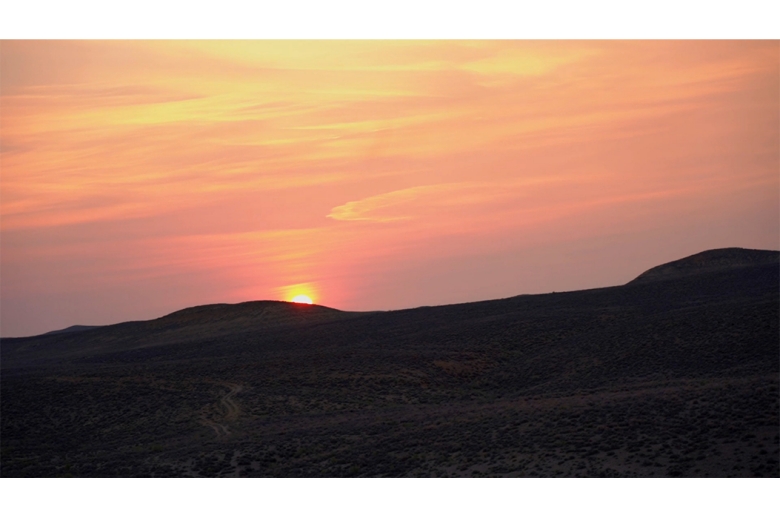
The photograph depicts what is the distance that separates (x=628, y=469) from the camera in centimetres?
2888

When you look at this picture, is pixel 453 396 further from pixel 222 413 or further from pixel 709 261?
pixel 709 261

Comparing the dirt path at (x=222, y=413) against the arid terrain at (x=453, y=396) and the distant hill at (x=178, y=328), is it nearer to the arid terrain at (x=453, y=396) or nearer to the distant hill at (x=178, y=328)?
the arid terrain at (x=453, y=396)

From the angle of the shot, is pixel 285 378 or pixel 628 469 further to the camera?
pixel 285 378

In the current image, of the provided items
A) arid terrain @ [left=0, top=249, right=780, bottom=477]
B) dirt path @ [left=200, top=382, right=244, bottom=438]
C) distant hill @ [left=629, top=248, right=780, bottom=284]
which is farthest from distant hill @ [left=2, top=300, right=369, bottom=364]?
dirt path @ [left=200, top=382, right=244, bottom=438]

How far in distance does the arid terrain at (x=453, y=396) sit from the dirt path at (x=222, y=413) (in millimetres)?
190

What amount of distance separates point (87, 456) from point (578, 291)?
60.8 meters

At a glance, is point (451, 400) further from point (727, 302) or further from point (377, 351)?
point (727, 302)

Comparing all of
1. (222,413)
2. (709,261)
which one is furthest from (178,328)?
(709,261)

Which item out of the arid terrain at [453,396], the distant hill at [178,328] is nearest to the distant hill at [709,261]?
the arid terrain at [453,396]

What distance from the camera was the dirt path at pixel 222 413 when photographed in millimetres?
43575

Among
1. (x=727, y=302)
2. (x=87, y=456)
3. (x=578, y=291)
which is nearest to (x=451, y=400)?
(x=87, y=456)

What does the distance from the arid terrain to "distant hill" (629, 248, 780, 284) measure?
14509mm

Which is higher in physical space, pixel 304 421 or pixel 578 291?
pixel 578 291

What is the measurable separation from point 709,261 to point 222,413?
7434 cm
